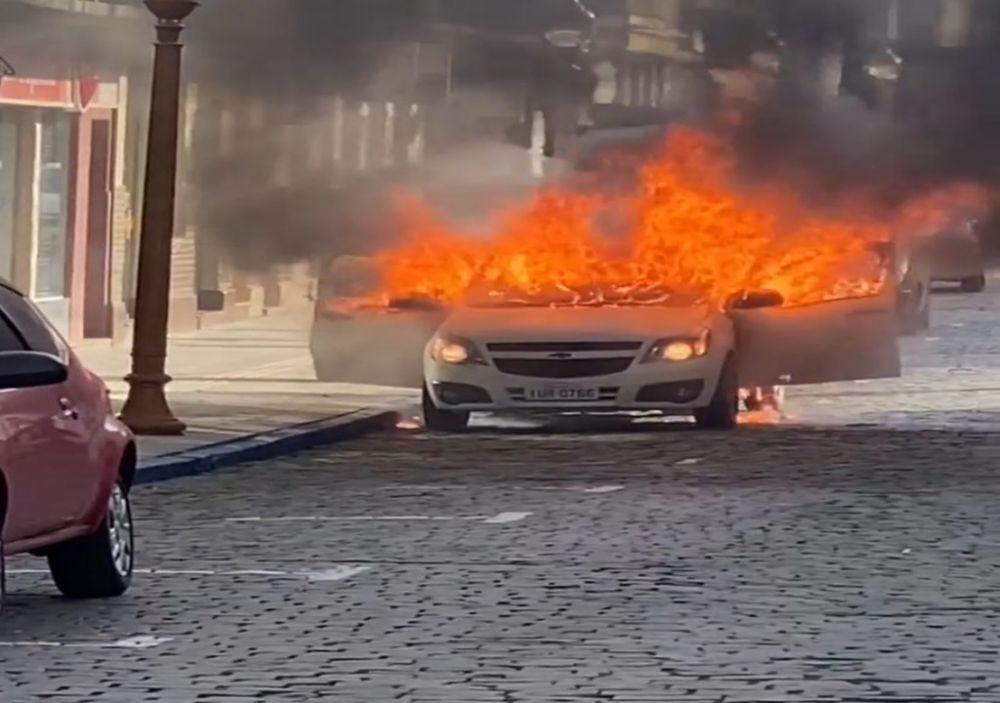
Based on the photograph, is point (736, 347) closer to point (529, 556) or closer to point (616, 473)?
point (616, 473)

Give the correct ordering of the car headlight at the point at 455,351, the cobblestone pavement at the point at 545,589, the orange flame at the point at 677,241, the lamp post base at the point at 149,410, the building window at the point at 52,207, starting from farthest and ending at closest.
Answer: the building window at the point at 52,207
the orange flame at the point at 677,241
the car headlight at the point at 455,351
the lamp post base at the point at 149,410
the cobblestone pavement at the point at 545,589

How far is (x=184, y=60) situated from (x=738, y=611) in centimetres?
1621

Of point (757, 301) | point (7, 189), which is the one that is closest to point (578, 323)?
point (757, 301)

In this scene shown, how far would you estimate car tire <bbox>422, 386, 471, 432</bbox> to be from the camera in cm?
2262

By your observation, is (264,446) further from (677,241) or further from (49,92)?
(49,92)

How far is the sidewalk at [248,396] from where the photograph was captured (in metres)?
20.4

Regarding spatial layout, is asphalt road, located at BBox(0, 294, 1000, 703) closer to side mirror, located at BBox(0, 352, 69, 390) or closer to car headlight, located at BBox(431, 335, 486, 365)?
side mirror, located at BBox(0, 352, 69, 390)

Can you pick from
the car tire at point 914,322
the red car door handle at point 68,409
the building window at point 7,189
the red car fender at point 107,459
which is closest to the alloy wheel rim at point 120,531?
the red car fender at point 107,459

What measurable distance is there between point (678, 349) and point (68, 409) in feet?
34.5

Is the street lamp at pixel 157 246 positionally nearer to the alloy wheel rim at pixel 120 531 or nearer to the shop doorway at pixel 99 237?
the alloy wheel rim at pixel 120 531

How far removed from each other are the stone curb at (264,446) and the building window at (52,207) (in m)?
9.27

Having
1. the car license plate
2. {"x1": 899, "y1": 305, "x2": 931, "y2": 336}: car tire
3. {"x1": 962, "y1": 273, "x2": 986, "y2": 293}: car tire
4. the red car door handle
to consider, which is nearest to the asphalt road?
the car license plate

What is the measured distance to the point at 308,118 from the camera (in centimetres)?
2720

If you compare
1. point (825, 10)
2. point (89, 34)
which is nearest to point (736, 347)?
point (825, 10)
